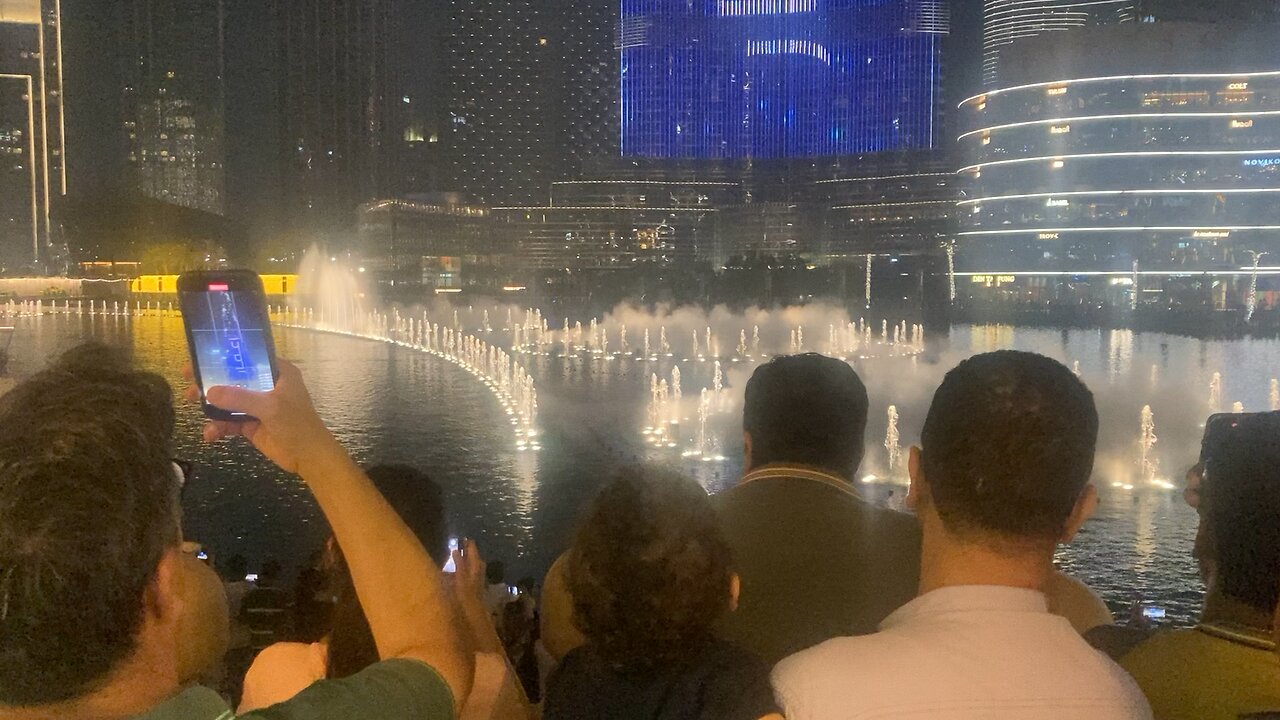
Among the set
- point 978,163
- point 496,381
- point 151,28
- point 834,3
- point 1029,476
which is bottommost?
point 496,381

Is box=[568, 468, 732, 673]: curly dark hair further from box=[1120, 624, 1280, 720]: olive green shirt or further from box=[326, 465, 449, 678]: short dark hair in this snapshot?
box=[1120, 624, 1280, 720]: olive green shirt

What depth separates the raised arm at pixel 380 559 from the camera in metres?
1.36

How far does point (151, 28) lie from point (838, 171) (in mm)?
53305

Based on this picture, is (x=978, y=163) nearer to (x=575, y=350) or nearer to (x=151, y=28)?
(x=575, y=350)

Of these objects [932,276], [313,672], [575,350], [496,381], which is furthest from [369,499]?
[932,276]

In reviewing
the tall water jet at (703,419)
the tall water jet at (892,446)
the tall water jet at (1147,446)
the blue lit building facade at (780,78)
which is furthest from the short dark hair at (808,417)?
the blue lit building facade at (780,78)

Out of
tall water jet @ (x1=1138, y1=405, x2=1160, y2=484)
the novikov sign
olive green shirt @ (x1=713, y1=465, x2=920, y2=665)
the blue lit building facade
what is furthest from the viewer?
the blue lit building facade

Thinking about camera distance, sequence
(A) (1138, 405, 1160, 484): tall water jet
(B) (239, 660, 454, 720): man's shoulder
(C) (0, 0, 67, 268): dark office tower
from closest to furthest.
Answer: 1. (B) (239, 660, 454, 720): man's shoulder
2. (A) (1138, 405, 1160, 484): tall water jet
3. (C) (0, 0, 67, 268): dark office tower

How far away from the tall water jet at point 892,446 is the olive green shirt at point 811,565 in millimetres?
11759

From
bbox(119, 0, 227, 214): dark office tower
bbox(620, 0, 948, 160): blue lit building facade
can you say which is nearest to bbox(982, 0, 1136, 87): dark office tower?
bbox(620, 0, 948, 160): blue lit building facade

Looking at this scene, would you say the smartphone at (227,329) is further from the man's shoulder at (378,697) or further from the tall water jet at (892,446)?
the tall water jet at (892,446)

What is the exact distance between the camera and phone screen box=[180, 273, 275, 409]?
1.88 m

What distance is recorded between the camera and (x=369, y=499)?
141cm

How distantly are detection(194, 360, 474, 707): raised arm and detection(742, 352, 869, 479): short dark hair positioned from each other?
1125 mm
